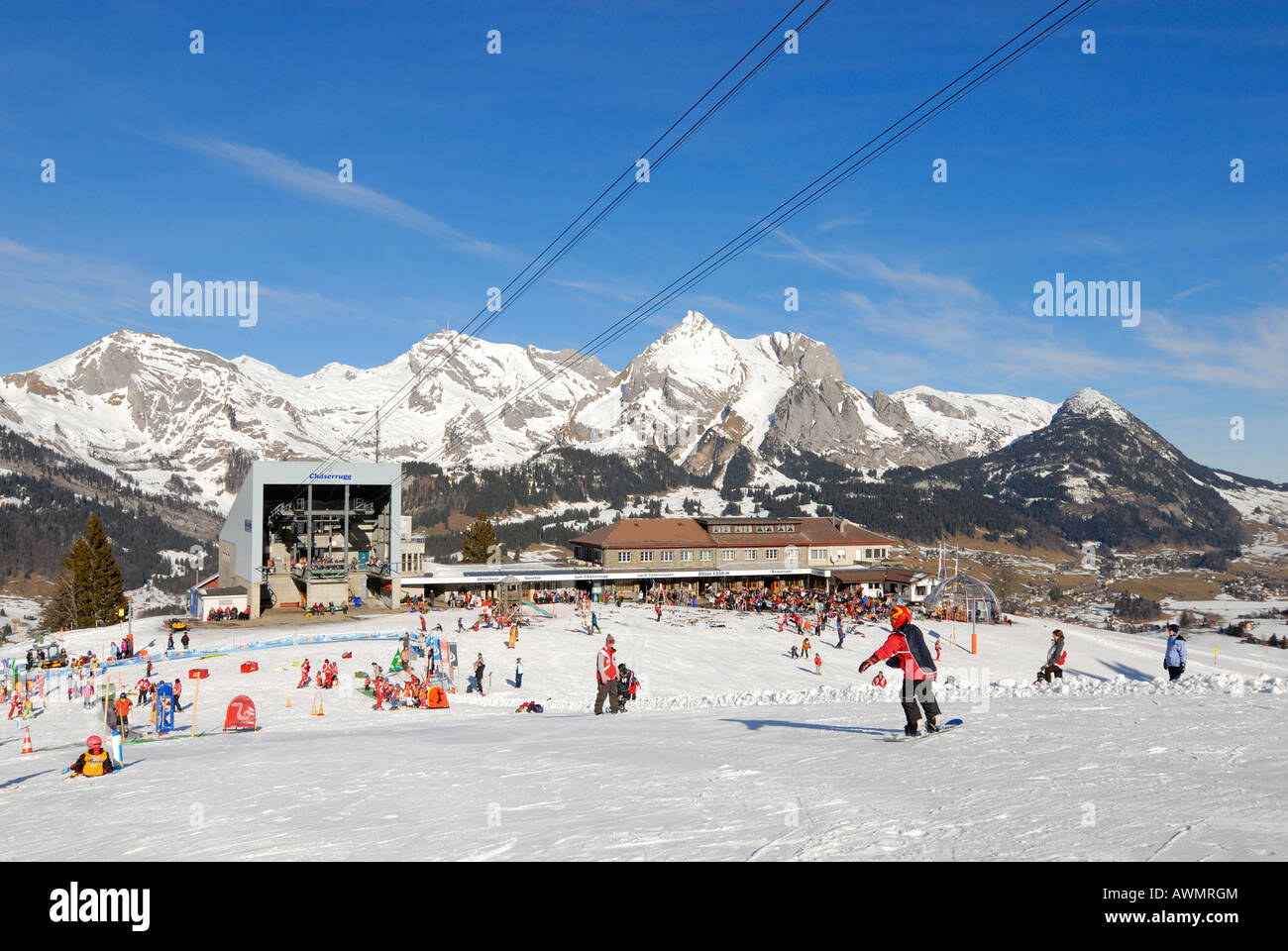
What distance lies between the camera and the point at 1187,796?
8.27 m

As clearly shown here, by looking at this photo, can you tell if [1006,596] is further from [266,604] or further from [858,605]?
[266,604]

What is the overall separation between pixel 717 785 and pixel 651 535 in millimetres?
77249

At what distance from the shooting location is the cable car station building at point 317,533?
187 feet

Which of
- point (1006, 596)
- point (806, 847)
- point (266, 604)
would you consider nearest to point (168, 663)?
point (266, 604)

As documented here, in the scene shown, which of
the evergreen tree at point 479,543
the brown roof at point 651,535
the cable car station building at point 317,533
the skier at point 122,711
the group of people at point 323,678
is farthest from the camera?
the evergreen tree at point 479,543

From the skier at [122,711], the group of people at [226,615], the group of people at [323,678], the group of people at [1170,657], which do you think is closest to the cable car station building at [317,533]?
the group of people at [226,615]

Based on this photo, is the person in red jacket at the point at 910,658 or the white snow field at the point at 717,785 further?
the person in red jacket at the point at 910,658

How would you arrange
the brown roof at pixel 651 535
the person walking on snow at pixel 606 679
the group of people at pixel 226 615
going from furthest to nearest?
the brown roof at pixel 651 535 → the group of people at pixel 226 615 → the person walking on snow at pixel 606 679

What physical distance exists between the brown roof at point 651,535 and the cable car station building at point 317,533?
27.2 metres

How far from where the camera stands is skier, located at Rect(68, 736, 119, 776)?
14477mm

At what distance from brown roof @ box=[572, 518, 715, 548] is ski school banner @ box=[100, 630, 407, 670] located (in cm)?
4239

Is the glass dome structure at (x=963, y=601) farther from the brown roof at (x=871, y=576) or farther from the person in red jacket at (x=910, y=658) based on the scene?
the person in red jacket at (x=910, y=658)

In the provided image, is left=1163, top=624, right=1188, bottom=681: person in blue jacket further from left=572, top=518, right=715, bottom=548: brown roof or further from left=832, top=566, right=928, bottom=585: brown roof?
left=572, top=518, right=715, bottom=548: brown roof

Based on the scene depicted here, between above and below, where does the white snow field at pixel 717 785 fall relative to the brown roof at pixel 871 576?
above
